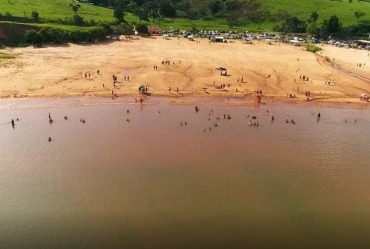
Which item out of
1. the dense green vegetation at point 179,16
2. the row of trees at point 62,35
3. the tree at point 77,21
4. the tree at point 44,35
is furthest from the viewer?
the tree at point 77,21

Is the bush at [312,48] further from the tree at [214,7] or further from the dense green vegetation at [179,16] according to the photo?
the tree at [214,7]

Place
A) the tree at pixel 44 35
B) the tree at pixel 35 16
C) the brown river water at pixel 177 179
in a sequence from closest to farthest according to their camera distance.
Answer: the brown river water at pixel 177 179, the tree at pixel 44 35, the tree at pixel 35 16

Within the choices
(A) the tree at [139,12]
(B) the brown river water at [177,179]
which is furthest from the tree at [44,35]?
(A) the tree at [139,12]

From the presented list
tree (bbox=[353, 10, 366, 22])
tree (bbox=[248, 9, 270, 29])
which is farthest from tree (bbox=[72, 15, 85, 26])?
tree (bbox=[353, 10, 366, 22])

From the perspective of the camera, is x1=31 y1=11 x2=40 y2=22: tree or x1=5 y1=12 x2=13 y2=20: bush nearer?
x1=5 y1=12 x2=13 y2=20: bush

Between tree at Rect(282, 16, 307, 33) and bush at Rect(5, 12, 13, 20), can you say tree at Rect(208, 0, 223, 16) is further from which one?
bush at Rect(5, 12, 13, 20)

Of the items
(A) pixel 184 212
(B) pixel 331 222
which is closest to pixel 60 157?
(A) pixel 184 212
